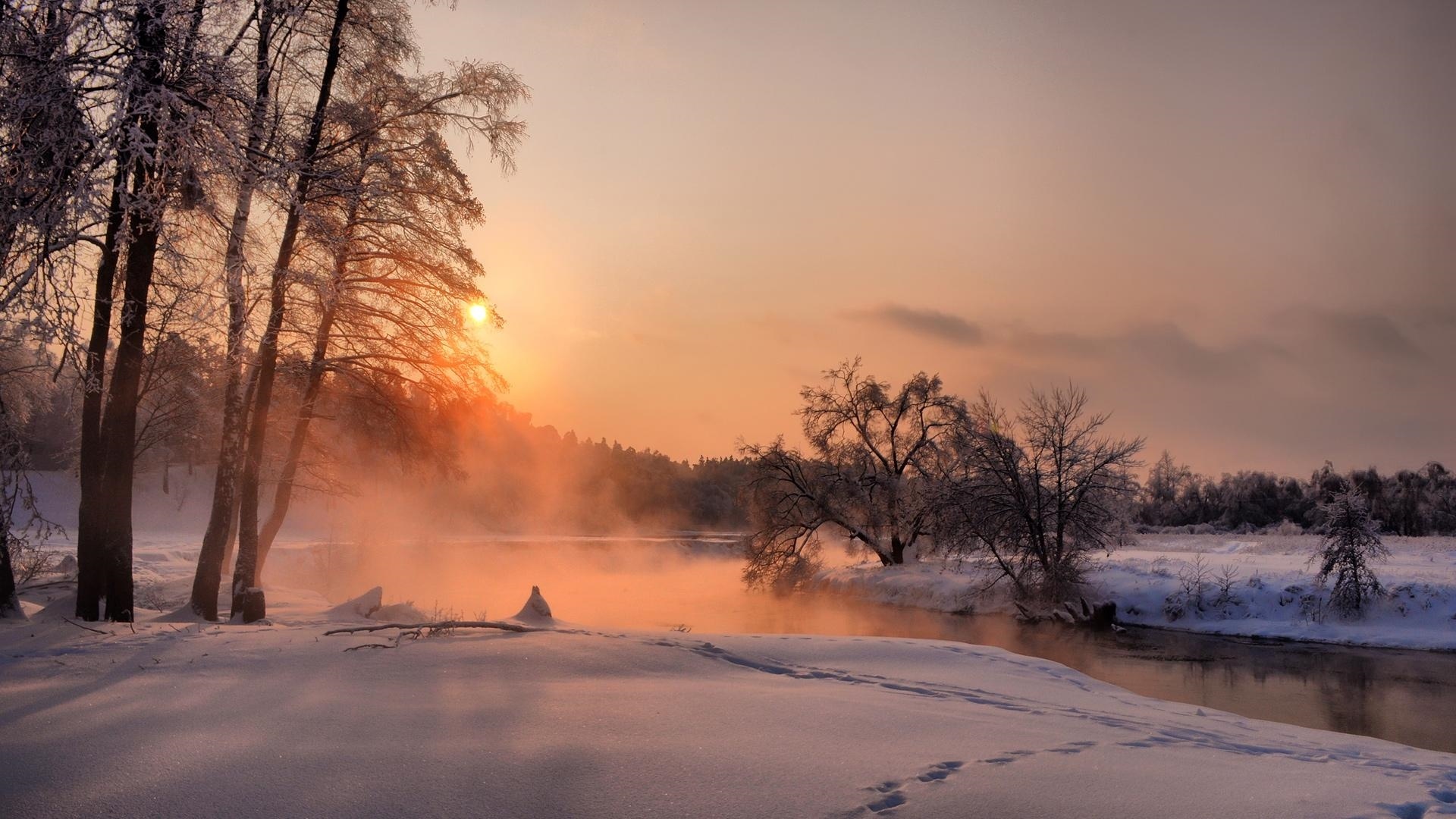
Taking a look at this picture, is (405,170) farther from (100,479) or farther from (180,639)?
(180,639)

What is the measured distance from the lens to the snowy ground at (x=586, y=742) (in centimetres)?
439

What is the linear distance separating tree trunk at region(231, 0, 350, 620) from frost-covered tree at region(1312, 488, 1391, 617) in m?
24.2

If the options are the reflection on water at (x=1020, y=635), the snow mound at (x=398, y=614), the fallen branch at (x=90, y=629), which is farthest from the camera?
the reflection on water at (x=1020, y=635)

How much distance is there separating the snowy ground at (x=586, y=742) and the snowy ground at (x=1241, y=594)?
1537 centimetres

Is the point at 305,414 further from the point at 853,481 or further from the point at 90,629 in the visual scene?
the point at 853,481

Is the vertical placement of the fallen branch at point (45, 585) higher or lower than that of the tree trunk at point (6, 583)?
lower

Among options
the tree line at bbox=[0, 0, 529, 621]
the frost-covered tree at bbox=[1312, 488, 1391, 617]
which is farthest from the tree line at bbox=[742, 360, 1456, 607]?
the tree line at bbox=[0, 0, 529, 621]

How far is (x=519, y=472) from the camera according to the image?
82500 mm

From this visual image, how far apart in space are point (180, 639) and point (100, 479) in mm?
3397

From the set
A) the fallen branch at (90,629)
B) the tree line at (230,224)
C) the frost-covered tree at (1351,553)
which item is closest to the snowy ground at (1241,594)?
the frost-covered tree at (1351,553)

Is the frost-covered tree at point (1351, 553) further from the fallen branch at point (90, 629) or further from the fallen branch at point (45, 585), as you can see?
the fallen branch at point (45, 585)

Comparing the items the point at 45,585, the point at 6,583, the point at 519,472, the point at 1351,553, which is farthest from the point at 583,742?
the point at 519,472

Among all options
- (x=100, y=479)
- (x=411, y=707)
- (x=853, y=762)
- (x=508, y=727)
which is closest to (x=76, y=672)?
(x=411, y=707)

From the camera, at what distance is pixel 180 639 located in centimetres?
832
